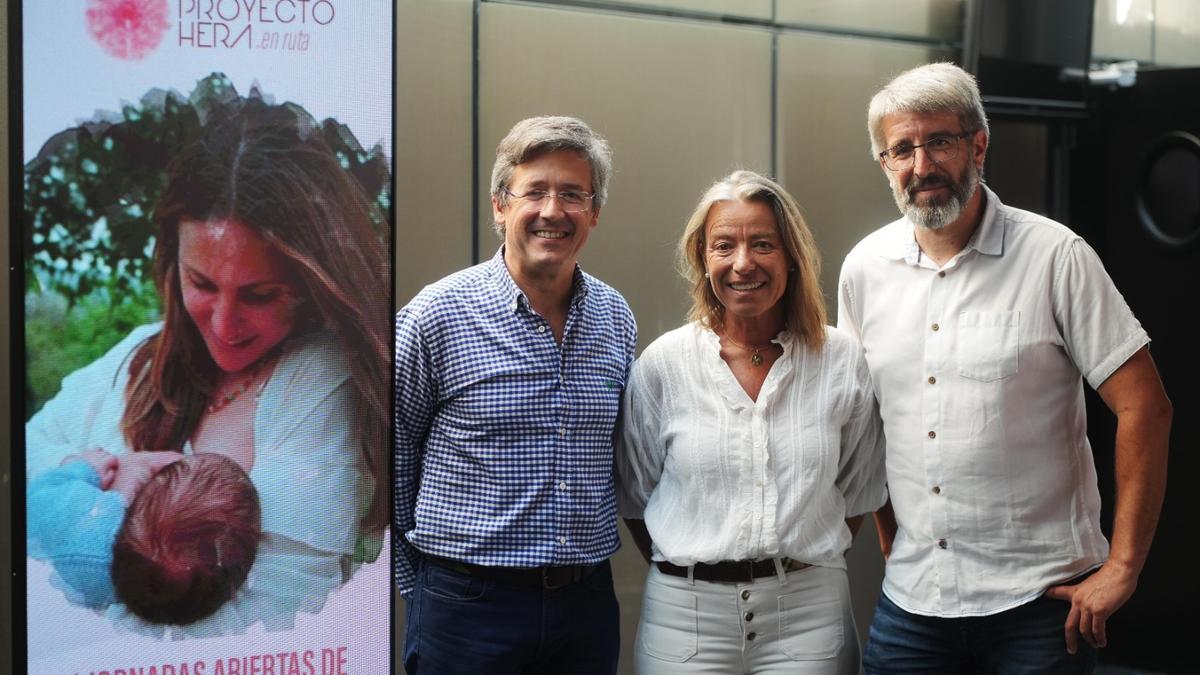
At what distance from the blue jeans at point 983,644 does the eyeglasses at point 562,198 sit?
1063 millimetres

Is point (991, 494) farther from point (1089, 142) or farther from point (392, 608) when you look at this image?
point (1089, 142)

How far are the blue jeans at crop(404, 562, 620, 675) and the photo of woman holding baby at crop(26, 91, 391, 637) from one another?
1.18 feet

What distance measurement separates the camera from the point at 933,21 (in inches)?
202

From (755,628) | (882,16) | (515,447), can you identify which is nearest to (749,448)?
(755,628)

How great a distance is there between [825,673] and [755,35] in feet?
9.25

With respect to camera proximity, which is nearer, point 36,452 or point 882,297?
point 36,452

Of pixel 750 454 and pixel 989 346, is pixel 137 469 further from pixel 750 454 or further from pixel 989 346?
pixel 989 346

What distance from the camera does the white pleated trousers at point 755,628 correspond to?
8.52 ft

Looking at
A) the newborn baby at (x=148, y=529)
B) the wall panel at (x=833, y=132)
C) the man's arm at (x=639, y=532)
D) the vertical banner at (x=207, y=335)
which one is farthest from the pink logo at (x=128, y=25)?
the wall panel at (x=833, y=132)

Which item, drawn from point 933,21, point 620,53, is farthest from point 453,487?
point 933,21

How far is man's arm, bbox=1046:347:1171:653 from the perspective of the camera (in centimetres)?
251

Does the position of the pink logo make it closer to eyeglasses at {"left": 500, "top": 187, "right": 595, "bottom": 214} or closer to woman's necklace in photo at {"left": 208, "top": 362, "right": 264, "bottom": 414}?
woman's necklace in photo at {"left": 208, "top": 362, "right": 264, "bottom": 414}

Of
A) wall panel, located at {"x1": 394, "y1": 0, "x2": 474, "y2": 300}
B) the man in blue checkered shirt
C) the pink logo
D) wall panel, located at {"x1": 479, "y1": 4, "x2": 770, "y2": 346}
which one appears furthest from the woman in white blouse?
wall panel, located at {"x1": 479, "y1": 4, "x2": 770, "y2": 346}

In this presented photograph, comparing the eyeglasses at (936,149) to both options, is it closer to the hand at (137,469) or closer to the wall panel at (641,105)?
the hand at (137,469)
